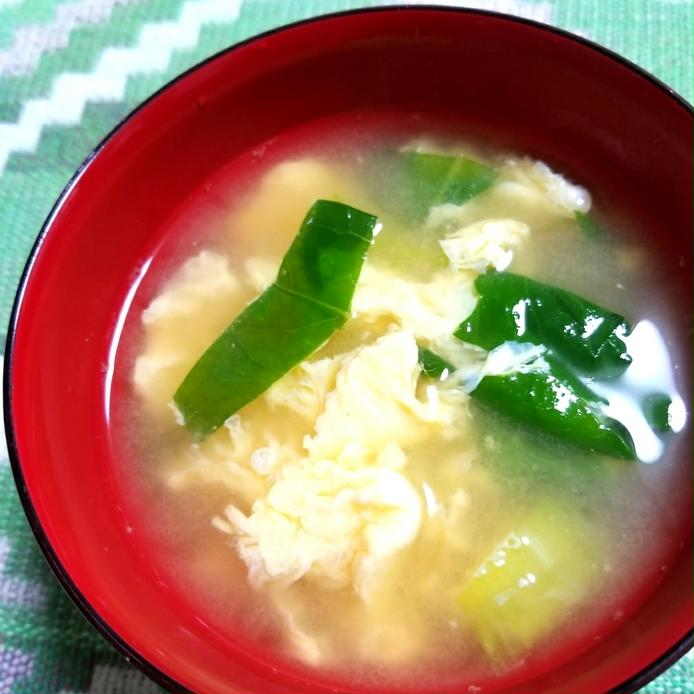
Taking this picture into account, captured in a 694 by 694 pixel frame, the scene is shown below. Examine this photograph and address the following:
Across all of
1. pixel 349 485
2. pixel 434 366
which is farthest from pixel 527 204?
pixel 349 485

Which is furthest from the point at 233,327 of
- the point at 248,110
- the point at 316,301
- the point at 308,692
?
the point at 308,692

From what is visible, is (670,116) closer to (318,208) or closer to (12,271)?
(318,208)

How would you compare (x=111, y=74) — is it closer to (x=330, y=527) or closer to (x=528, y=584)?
(x=330, y=527)

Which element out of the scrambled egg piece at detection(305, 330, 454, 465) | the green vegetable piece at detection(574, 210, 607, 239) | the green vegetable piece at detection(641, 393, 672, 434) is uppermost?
the green vegetable piece at detection(574, 210, 607, 239)

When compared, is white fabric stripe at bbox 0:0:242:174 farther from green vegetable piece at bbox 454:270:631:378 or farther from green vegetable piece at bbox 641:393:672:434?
green vegetable piece at bbox 641:393:672:434

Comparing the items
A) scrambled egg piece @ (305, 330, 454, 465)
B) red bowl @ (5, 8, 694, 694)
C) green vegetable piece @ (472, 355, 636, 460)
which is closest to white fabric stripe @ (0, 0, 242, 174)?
red bowl @ (5, 8, 694, 694)

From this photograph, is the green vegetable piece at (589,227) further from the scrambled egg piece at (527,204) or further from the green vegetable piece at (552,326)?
the green vegetable piece at (552,326)
